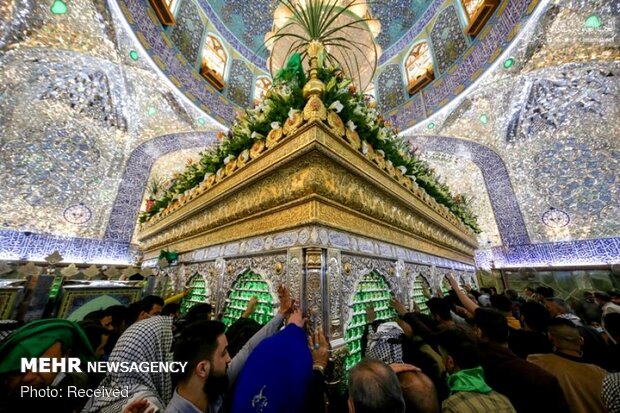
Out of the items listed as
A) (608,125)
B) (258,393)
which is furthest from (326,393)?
(608,125)

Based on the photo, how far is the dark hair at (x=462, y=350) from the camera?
3.75 ft

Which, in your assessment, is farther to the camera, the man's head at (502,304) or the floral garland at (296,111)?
the man's head at (502,304)

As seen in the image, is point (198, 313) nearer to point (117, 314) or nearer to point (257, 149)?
point (117, 314)

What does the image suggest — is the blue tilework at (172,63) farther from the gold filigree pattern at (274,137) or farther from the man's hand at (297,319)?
the man's hand at (297,319)

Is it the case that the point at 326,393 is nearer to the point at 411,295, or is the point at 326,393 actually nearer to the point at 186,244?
the point at 411,295

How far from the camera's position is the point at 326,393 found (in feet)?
3.78

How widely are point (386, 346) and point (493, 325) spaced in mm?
826

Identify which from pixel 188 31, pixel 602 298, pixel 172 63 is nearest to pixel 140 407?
pixel 602 298

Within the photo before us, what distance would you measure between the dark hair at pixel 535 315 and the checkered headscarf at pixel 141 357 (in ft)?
9.72

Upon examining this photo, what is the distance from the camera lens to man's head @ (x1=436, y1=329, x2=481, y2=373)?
3.76 feet

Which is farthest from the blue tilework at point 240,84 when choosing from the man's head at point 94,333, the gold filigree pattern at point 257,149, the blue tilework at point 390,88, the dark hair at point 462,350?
the dark hair at point 462,350

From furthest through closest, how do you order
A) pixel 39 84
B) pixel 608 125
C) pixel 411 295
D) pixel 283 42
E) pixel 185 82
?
1. pixel 185 82
2. pixel 608 125
3. pixel 39 84
4. pixel 283 42
5. pixel 411 295

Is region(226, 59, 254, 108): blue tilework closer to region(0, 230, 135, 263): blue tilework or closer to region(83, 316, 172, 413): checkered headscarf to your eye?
region(0, 230, 135, 263): blue tilework

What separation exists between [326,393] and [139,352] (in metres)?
1.01
